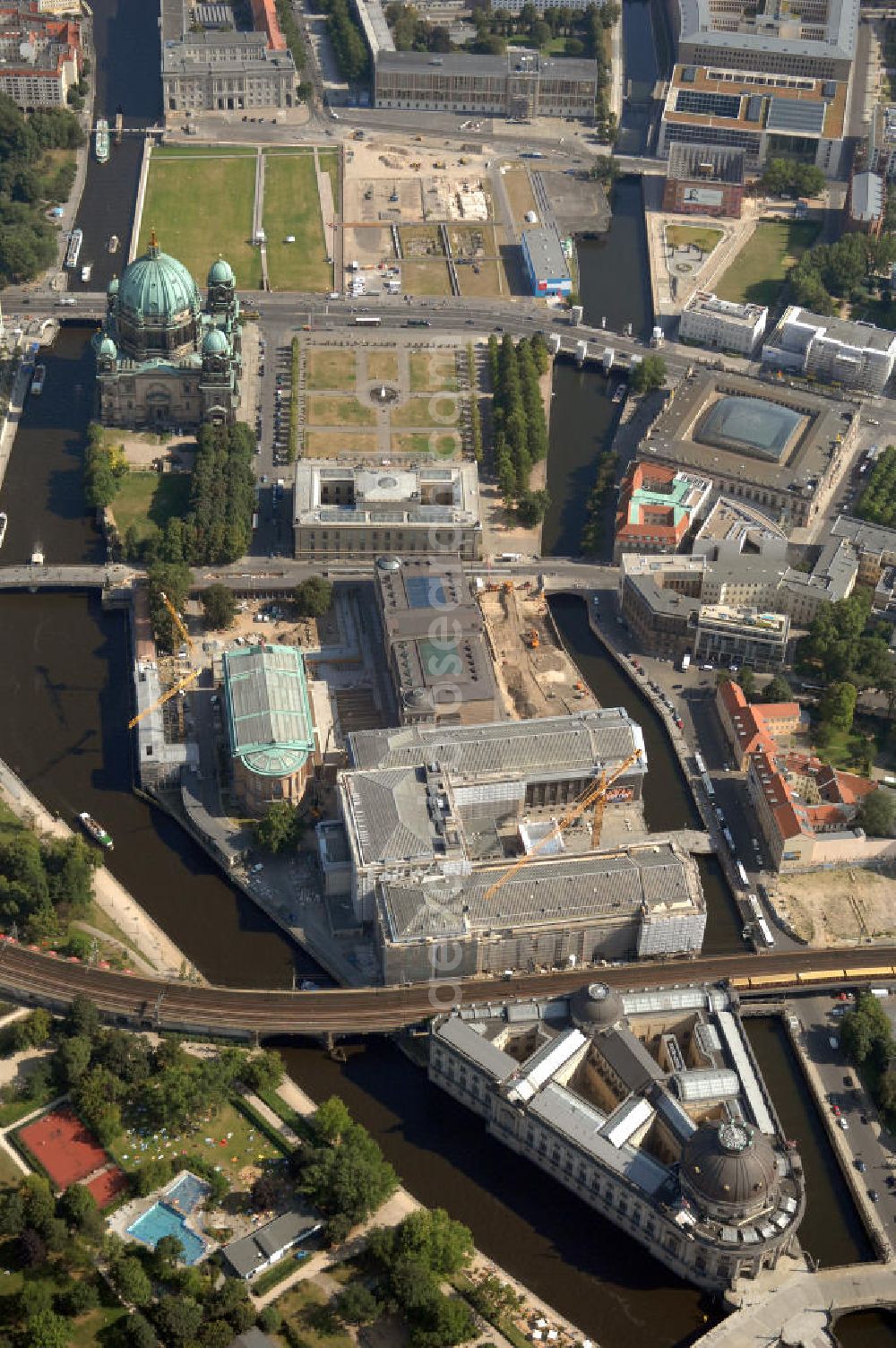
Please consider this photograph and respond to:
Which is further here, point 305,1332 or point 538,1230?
point 538,1230

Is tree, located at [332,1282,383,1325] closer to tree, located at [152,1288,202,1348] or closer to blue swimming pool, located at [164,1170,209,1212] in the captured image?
tree, located at [152,1288,202,1348]

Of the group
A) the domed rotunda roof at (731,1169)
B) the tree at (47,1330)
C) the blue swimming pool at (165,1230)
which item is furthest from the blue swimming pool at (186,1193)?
the domed rotunda roof at (731,1169)

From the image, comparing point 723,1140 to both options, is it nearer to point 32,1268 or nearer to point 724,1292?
point 724,1292

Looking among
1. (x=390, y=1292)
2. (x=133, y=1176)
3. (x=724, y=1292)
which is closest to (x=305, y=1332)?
(x=390, y=1292)

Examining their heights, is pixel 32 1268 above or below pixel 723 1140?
below

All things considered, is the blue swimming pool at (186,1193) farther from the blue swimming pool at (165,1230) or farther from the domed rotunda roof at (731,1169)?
the domed rotunda roof at (731,1169)
